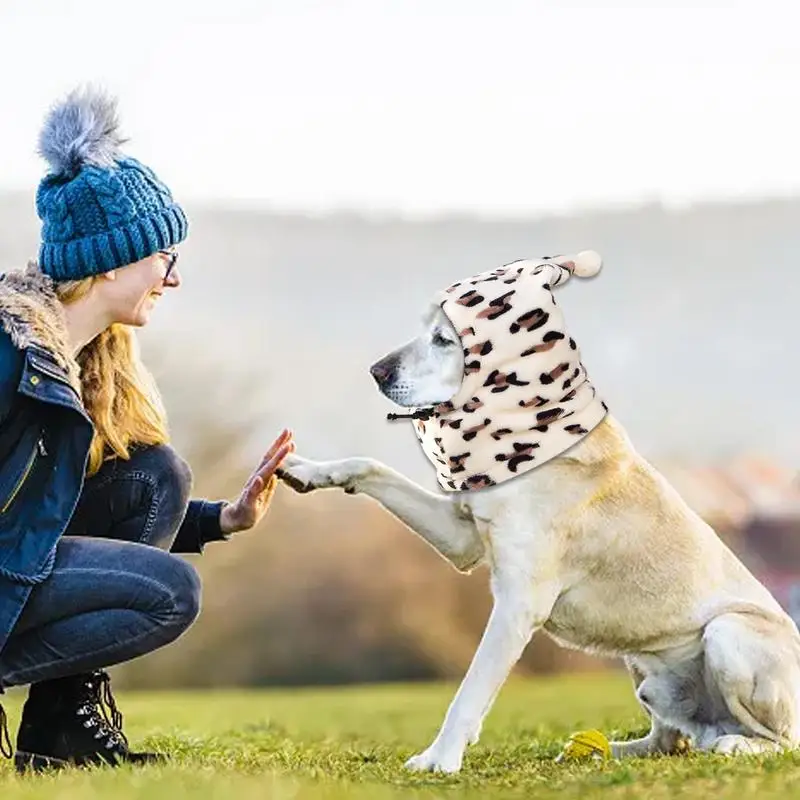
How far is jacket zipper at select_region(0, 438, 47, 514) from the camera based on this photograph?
315cm

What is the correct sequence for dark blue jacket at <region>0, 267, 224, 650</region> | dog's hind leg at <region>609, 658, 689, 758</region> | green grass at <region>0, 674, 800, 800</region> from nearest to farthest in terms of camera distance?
1. green grass at <region>0, 674, 800, 800</region>
2. dark blue jacket at <region>0, 267, 224, 650</region>
3. dog's hind leg at <region>609, 658, 689, 758</region>

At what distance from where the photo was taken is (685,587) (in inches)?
148

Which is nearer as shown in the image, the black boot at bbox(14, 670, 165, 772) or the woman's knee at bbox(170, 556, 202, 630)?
the woman's knee at bbox(170, 556, 202, 630)

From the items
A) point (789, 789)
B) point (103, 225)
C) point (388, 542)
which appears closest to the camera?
point (789, 789)

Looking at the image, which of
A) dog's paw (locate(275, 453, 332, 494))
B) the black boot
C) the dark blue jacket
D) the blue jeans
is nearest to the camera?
the dark blue jacket

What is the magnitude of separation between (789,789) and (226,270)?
25.3ft

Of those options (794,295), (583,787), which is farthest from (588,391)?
(794,295)

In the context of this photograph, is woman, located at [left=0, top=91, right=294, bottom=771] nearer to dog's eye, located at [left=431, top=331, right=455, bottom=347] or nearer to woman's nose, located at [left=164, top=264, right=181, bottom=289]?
woman's nose, located at [left=164, top=264, right=181, bottom=289]

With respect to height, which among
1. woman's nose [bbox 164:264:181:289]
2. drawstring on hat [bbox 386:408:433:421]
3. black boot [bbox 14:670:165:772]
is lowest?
black boot [bbox 14:670:165:772]

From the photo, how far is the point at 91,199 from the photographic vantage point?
11.0ft

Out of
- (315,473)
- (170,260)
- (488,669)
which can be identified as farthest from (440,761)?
(170,260)

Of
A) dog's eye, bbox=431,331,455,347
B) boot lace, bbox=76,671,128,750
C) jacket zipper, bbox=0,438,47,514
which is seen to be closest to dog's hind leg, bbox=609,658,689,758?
dog's eye, bbox=431,331,455,347

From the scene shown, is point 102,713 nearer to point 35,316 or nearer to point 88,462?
point 88,462

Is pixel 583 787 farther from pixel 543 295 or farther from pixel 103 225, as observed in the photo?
pixel 103 225
